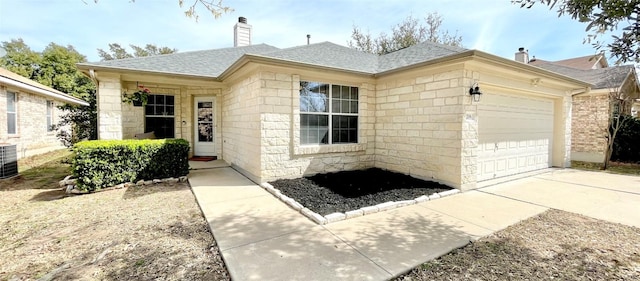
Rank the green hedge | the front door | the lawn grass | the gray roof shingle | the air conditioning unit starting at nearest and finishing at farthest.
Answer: the green hedge → the air conditioning unit → the lawn grass → the front door → the gray roof shingle

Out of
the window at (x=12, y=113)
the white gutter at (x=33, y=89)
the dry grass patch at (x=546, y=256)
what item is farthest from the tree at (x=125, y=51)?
the dry grass patch at (x=546, y=256)

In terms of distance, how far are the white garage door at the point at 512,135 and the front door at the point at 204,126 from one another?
8.53m

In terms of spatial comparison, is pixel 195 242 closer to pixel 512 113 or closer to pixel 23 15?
pixel 23 15

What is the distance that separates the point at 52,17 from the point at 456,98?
654 centimetres

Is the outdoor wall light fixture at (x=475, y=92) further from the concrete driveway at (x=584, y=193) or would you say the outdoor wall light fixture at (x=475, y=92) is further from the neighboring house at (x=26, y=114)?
the neighboring house at (x=26, y=114)

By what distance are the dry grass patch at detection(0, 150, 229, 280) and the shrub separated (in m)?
15.1

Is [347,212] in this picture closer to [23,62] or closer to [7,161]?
[7,161]

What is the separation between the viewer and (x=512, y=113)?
22.4ft

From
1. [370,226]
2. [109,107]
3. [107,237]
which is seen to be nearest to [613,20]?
[370,226]

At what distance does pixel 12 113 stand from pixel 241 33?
29.9 ft

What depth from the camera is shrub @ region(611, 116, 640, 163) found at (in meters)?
10.1

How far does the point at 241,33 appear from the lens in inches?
455

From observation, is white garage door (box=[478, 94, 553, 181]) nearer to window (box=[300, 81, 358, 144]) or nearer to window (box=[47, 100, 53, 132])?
window (box=[300, 81, 358, 144])

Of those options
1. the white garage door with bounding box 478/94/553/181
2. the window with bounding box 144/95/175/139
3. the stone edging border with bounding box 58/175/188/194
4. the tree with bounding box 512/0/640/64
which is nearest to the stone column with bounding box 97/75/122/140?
the stone edging border with bounding box 58/175/188/194
